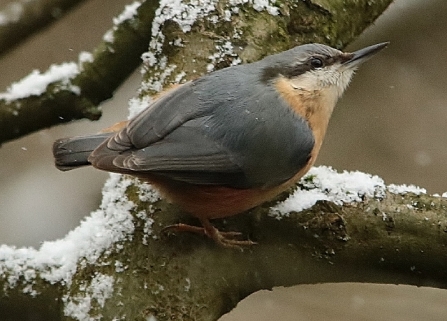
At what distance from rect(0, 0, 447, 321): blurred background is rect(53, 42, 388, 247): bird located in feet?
5.77

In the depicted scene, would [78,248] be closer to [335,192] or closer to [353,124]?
[335,192]

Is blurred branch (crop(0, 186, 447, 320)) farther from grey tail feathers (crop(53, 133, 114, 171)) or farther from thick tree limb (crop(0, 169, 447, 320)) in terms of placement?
grey tail feathers (crop(53, 133, 114, 171))

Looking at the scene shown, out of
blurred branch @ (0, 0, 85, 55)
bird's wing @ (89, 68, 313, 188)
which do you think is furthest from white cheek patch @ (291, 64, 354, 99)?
blurred branch @ (0, 0, 85, 55)

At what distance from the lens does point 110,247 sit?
146 cm

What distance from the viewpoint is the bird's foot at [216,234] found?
1485 millimetres

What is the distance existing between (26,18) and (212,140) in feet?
3.27

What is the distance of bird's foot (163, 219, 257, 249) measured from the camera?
1485mm

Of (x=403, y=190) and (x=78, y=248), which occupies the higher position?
(x=403, y=190)

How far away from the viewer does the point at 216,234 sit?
4.94ft

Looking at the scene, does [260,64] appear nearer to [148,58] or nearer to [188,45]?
[188,45]

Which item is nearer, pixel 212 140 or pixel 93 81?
pixel 212 140

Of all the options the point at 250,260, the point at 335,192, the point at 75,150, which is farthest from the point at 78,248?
the point at 335,192

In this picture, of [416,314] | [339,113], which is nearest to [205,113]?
[416,314]

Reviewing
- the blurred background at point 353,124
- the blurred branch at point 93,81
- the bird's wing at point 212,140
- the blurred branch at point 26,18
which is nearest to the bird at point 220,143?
the bird's wing at point 212,140
